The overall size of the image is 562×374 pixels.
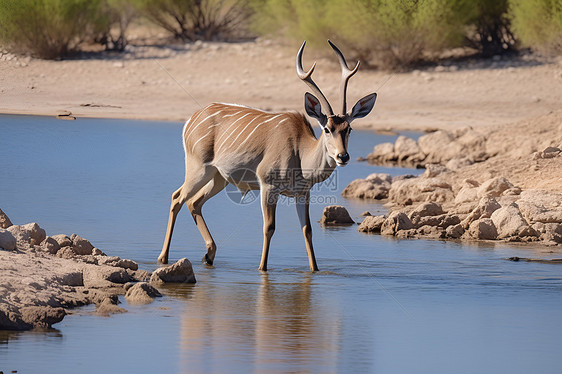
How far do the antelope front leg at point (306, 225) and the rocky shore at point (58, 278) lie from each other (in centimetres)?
115

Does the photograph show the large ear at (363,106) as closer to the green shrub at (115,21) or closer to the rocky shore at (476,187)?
the rocky shore at (476,187)

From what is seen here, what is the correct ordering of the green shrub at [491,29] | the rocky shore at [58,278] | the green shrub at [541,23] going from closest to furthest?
the rocky shore at [58,278]
the green shrub at [541,23]
the green shrub at [491,29]

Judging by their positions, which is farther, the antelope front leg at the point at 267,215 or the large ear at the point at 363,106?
the antelope front leg at the point at 267,215

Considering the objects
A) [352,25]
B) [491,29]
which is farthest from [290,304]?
[491,29]

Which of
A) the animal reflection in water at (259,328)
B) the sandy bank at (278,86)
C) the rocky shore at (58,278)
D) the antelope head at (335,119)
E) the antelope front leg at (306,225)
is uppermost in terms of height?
the sandy bank at (278,86)

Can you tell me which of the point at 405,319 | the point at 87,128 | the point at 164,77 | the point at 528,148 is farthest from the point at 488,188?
the point at 164,77

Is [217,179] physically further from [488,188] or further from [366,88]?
[366,88]

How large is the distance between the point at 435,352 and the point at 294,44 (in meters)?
22.0

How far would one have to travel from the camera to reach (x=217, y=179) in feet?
35.7

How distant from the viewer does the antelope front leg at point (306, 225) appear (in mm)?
10086

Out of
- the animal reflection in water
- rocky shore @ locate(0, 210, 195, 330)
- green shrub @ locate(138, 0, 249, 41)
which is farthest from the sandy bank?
the animal reflection in water

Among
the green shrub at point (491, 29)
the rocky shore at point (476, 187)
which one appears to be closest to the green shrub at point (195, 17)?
the green shrub at point (491, 29)

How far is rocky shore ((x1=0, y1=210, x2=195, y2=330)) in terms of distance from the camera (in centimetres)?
768

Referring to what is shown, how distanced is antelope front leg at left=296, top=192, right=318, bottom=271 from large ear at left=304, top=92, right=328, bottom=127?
0.76m
